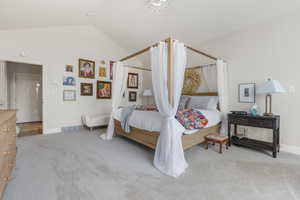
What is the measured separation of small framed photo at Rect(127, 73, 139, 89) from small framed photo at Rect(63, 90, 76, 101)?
213 cm

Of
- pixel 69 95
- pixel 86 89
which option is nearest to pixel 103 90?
pixel 86 89

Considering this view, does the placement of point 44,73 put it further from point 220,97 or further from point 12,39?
point 220,97

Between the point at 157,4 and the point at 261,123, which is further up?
the point at 157,4

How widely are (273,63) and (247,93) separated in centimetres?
79

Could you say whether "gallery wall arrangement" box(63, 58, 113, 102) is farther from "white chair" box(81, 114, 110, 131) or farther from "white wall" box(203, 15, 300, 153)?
"white wall" box(203, 15, 300, 153)

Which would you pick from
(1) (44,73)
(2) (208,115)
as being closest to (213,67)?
(2) (208,115)

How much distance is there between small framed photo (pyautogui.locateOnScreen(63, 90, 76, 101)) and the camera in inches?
179

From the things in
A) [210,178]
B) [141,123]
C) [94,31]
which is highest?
[94,31]

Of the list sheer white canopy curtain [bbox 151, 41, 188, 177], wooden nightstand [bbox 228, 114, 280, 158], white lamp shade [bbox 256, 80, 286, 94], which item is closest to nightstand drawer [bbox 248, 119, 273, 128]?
wooden nightstand [bbox 228, 114, 280, 158]

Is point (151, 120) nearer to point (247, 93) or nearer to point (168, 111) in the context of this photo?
A: point (168, 111)

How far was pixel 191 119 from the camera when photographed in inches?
106

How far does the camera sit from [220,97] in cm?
358

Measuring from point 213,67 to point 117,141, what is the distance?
10.8 ft

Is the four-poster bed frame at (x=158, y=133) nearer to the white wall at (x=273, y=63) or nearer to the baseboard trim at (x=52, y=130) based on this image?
the white wall at (x=273, y=63)
